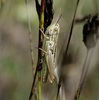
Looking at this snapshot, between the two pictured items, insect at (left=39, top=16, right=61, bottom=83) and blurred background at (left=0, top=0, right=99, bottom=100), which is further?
blurred background at (left=0, top=0, right=99, bottom=100)

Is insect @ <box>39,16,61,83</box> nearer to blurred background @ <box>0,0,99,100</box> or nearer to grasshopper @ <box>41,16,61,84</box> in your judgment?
grasshopper @ <box>41,16,61,84</box>

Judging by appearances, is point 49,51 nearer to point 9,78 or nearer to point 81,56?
point 81,56

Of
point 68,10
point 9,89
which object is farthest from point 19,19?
point 9,89

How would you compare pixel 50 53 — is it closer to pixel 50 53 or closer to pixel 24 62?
pixel 50 53

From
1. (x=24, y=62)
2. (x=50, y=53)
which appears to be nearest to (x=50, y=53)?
(x=50, y=53)

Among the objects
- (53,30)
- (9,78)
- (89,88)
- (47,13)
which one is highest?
(47,13)

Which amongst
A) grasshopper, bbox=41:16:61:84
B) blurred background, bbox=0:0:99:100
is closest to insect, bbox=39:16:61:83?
grasshopper, bbox=41:16:61:84

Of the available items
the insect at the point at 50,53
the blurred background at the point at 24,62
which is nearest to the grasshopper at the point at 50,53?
the insect at the point at 50,53
